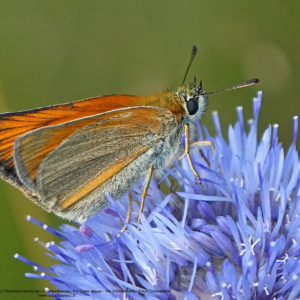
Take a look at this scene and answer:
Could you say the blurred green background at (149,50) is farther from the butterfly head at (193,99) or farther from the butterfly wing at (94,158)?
the butterfly wing at (94,158)

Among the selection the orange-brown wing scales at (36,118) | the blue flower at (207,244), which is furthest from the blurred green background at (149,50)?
the blue flower at (207,244)

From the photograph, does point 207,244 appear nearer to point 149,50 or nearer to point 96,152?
point 96,152

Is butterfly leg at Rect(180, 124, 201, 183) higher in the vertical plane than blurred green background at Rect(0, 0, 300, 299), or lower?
lower

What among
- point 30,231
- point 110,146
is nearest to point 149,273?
point 110,146

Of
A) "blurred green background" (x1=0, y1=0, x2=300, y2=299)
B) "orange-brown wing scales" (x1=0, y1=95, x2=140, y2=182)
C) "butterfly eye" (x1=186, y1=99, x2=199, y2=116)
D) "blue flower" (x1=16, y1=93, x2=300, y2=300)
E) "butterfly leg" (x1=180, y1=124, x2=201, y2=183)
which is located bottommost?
"blue flower" (x1=16, y1=93, x2=300, y2=300)

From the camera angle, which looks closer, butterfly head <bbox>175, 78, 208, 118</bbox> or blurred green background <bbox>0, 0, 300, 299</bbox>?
butterfly head <bbox>175, 78, 208, 118</bbox>

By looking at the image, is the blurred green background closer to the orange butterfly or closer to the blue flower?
the orange butterfly

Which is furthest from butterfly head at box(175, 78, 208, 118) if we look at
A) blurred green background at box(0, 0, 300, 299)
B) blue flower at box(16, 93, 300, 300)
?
blurred green background at box(0, 0, 300, 299)

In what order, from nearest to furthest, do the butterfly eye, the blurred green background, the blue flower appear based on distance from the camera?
the blue flower, the butterfly eye, the blurred green background
